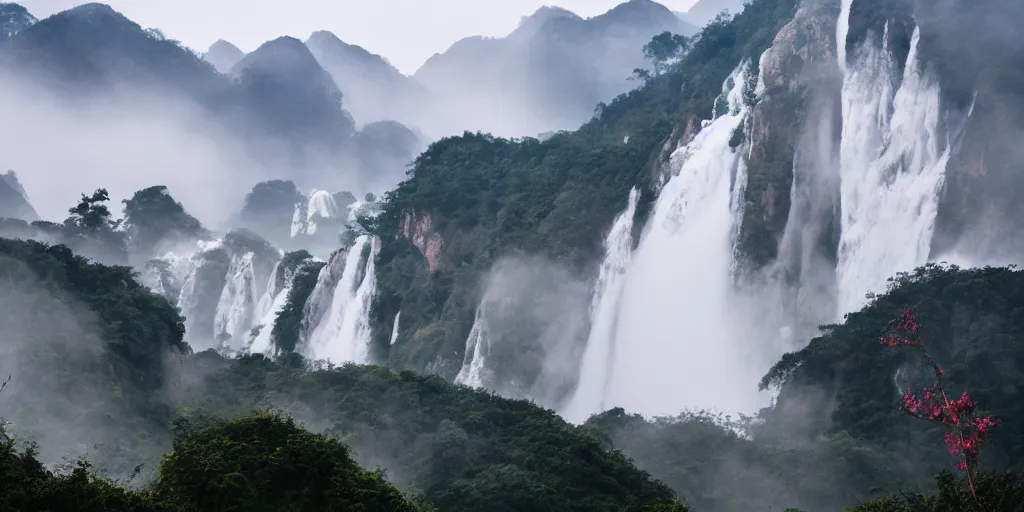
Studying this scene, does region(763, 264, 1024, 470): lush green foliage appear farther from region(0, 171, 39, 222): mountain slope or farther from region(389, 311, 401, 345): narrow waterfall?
region(0, 171, 39, 222): mountain slope

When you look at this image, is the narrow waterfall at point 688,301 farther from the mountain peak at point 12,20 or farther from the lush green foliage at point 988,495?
the mountain peak at point 12,20

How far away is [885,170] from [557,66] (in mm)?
129829

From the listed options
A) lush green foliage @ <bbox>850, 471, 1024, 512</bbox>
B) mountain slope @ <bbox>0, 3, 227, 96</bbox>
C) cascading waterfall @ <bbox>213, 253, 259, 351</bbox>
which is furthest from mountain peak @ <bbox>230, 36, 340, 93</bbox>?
lush green foliage @ <bbox>850, 471, 1024, 512</bbox>

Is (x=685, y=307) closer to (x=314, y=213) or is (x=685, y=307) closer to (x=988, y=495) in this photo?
(x=988, y=495)

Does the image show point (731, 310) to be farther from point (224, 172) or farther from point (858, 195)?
point (224, 172)

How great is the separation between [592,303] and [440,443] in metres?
25.3

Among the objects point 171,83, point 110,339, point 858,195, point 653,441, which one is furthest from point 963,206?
point 171,83

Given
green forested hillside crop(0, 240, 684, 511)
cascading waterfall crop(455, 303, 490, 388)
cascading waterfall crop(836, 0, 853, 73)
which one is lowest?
green forested hillside crop(0, 240, 684, 511)

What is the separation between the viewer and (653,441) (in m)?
39.7

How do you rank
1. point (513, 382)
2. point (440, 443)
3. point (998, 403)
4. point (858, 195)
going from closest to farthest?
point (998, 403)
point (440, 443)
point (858, 195)
point (513, 382)

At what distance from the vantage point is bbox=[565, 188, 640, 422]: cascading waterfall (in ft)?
177

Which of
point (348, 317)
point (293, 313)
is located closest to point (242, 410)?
point (348, 317)

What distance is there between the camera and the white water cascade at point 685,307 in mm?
48969

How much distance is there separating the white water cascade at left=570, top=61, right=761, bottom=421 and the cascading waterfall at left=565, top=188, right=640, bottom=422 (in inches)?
4.1
